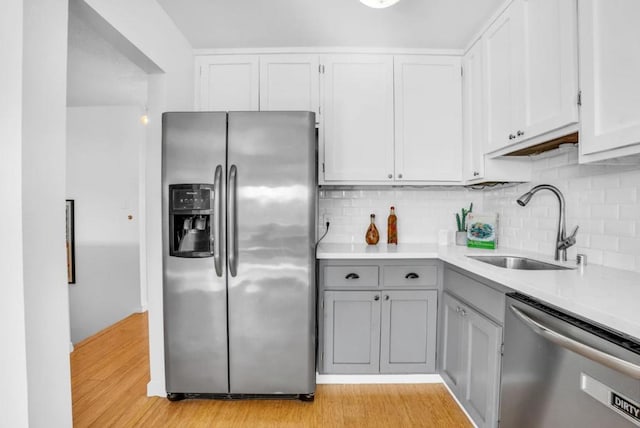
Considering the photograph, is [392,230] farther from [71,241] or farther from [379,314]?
[71,241]

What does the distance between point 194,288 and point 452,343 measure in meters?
1.59

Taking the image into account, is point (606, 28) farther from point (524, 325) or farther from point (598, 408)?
point (598, 408)

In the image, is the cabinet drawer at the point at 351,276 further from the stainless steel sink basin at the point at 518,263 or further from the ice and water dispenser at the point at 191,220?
the ice and water dispenser at the point at 191,220

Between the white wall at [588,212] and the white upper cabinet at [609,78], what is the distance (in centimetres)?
37

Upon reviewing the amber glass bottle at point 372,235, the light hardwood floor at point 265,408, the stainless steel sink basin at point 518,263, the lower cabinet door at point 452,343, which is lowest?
the light hardwood floor at point 265,408

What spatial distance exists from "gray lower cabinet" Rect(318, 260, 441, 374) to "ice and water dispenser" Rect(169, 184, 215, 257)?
0.76 meters

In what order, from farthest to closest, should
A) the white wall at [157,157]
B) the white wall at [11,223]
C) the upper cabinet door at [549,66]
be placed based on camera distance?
the white wall at [157,157]
the upper cabinet door at [549,66]
the white wall at [11,223]

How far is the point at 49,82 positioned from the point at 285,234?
1.23m

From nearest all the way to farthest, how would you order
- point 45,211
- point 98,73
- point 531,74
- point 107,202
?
1. point 45,211
2. point 531,74
3. point 98,73
4. point 107,202

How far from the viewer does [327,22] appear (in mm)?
2148

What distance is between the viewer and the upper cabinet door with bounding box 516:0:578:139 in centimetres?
139

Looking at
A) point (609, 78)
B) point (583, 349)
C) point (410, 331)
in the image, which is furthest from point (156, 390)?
point (609, 78)

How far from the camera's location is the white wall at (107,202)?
3.78 meters

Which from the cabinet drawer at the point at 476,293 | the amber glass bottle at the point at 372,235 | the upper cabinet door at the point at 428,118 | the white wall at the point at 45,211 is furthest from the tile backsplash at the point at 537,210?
the white wall at the point at 45,211
